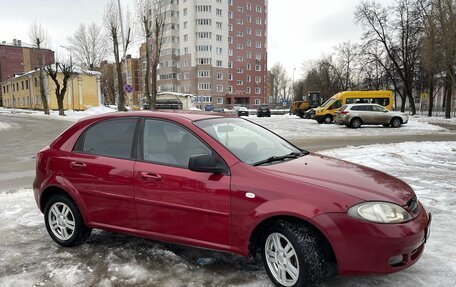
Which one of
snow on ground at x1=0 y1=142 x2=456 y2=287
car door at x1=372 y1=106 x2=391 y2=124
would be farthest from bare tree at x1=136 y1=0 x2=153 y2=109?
snow on ground at x1=0 y1=142 x2=456 y2=287

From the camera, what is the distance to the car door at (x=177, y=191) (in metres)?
3.48

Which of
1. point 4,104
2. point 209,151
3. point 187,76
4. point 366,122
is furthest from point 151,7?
point 4,104

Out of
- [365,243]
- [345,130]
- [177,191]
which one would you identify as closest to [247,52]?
[345,130]

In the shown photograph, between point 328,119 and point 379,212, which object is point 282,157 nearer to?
point 379,212

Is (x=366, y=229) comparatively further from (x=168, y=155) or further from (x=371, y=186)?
(x=168, y=155)

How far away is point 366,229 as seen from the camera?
2.95 meters

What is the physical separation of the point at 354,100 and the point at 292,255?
28.0 meters

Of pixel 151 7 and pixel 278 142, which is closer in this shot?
pixel 278 142

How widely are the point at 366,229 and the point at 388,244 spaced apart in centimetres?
21

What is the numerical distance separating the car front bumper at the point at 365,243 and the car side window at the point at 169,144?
1344 mm

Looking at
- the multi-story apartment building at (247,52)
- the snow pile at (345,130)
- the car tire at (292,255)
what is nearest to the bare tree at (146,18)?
the snow pile at (345,130)

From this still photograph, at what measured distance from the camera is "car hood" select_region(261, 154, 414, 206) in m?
3.18

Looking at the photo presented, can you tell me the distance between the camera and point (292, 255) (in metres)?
3.23

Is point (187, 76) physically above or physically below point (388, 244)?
above
